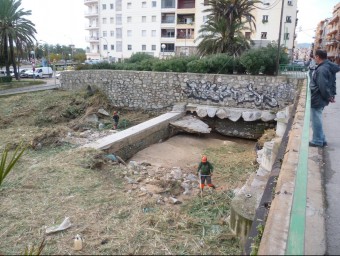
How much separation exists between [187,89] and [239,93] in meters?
3.16

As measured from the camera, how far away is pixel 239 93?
52.4ft

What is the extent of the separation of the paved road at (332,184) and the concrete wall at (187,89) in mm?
8298

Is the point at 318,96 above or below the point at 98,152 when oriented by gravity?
above

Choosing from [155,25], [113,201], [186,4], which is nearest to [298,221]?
[113,201]

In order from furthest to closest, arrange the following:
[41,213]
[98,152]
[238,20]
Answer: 1. [238,20]
2. [98,152]
3. [41,213]

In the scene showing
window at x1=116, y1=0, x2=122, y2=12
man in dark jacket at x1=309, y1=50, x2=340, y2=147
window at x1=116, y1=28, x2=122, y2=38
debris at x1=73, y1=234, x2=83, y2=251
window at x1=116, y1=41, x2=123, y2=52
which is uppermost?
window at x1=116, y1=0, x2=122, y2=12

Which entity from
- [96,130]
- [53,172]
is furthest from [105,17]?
[53,172]

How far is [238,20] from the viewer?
2220cm

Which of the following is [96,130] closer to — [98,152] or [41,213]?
[98,152]

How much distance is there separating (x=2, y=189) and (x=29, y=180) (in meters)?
0.62

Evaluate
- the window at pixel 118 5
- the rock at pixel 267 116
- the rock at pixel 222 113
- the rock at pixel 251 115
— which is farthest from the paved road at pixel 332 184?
the window at pixel 118 5

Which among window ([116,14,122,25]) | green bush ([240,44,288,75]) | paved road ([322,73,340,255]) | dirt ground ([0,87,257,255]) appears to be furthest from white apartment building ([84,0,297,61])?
paved road ([322,73,340,255])

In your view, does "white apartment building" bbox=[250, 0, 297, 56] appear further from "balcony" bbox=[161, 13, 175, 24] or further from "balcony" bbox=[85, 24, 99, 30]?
"balcony" bbox=[85, 24, 99, 30]

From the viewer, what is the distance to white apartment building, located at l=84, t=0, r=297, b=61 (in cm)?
4169
